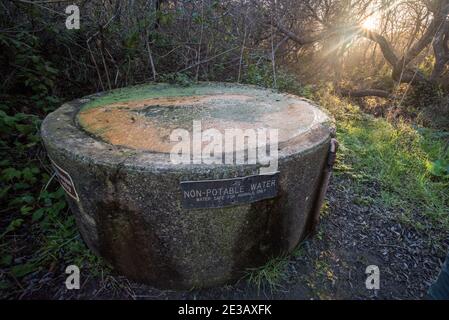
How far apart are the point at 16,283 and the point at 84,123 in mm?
1190

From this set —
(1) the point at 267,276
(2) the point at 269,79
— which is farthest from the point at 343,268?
(2) the point at 269,79

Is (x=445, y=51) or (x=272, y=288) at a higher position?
(x=445, y=51)

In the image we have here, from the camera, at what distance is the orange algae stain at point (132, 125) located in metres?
1.69

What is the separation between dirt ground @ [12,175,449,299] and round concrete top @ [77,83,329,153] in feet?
3.23

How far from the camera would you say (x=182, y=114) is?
2209 mm

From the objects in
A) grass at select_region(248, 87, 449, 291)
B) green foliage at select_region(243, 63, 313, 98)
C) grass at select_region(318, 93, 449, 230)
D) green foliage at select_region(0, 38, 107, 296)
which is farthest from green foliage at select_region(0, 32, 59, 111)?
grass at select_region(318, 93, 449, 230)

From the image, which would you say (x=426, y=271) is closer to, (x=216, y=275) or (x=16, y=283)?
(x=216, y=275)

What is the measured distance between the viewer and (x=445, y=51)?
7.02 meters

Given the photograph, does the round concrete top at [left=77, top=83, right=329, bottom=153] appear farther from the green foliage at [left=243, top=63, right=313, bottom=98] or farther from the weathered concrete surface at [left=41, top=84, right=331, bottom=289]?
the green foliage at [left=243, top=63, right=313, bottom=98]

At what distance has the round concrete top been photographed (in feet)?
5.93

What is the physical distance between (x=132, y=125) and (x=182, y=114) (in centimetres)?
42

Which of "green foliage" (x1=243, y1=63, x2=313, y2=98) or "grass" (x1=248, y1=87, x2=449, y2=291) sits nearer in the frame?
"grass" (x1=248, y1=87, x2=449, y2=291)

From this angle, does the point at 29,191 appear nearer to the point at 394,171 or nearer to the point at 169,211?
the point at 169,211

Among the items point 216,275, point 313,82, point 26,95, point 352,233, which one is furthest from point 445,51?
point 26,95
